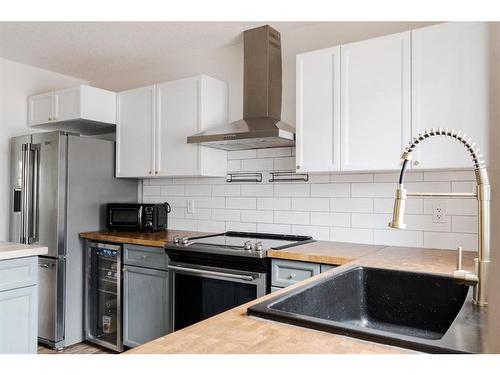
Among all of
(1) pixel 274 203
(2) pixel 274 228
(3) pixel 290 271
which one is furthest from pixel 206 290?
(1) pixel 274 203

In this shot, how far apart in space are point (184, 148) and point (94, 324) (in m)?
1.64

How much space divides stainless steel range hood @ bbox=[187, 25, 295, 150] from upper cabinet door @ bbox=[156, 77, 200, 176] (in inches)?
8.9

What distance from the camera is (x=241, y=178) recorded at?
3.33 metres

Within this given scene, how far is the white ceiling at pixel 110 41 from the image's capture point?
3076 millimetres

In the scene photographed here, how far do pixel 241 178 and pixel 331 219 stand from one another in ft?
2.78

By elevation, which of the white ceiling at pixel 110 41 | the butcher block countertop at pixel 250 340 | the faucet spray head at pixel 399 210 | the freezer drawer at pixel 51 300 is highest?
the white ceiling at pixel 110 41

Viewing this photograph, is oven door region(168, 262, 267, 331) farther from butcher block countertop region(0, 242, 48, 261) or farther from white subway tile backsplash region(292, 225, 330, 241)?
butcher block countertop region(0, 242, 48, 261)

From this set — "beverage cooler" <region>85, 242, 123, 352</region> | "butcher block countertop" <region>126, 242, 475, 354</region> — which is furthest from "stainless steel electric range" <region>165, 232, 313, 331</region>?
"butcher block countertop" <region>126, 242, 475, 354</region>

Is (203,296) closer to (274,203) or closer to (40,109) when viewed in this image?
(274,203)

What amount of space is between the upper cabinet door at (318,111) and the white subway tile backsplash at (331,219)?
464 millimetres

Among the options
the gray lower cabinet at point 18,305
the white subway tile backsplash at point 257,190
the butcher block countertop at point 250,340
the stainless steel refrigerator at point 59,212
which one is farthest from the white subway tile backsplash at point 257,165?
the butcher block countertop at point 250,340

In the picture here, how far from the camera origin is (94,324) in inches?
131

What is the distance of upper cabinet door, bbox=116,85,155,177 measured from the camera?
344cm

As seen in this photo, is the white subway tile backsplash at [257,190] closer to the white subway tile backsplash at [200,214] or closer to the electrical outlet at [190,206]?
the white subway tile backsplash at [200,214]
